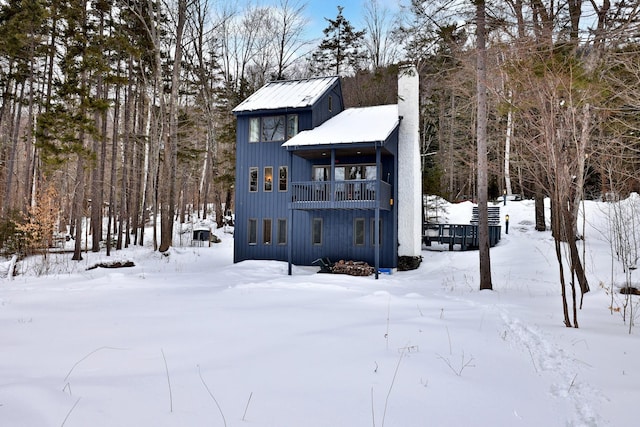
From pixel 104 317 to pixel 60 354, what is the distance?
6.67ft

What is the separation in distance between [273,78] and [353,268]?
1711 cm

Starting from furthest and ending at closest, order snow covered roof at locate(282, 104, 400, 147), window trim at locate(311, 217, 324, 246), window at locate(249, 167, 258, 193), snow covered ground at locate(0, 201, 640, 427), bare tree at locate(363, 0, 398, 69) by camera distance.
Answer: bare tree at locate(363, 0, 398, 69) → window at locate(249, 167, 258, 193) → window trim at locate(311, 217, 324, 246) → snow covered roof at locate(282, 104, 400, 147) → snow covered ground at locate(0, 201, 640, 427)

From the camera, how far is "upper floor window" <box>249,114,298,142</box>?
1766 cm

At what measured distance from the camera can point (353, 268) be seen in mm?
14953

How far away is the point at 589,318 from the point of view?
7.01 meters

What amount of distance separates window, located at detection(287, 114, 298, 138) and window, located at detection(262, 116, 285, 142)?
13.4 inches

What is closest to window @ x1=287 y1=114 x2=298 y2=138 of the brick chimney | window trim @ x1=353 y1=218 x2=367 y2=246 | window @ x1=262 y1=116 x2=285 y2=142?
window @ x1=262 y1=116 x2=285 y2=142

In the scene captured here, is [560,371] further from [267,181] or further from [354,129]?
[267,181]


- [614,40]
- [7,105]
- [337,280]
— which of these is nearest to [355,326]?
[614,40]

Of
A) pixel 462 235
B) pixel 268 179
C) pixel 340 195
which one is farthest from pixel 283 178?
pixel 462 235

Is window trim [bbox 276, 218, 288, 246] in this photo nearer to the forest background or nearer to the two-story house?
the two-story house

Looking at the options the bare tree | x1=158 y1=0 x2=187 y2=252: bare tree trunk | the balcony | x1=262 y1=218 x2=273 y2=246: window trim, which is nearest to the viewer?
the balcony

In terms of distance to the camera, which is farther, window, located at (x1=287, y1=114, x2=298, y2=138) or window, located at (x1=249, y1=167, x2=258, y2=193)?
window, located at (x1=249, y1=167, x2=258, y2=193)

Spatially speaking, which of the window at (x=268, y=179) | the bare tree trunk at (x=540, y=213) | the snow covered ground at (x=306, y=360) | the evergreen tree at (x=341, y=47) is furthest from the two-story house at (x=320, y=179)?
the evergreen tree at (x=341, y=47)
